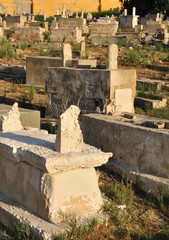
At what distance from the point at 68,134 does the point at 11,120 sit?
3.93ft

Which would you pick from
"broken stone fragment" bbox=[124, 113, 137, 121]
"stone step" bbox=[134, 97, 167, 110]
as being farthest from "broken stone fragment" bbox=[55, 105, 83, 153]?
"stone step" bbox=[134, 97, 167, 110]

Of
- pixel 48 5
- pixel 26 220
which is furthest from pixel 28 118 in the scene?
pixel 48 5

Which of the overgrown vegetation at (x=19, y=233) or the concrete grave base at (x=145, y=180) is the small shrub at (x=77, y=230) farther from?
the concrete grave base at (x=145, y=180)

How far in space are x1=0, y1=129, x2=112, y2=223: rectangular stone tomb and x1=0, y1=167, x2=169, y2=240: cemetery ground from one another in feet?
0.56

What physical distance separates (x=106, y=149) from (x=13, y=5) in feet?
164

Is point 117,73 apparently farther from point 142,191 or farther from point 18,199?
point 18,199

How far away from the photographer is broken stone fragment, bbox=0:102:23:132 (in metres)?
5.05

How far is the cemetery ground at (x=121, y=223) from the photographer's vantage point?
13.0 ft

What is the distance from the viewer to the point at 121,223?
425 centimetres

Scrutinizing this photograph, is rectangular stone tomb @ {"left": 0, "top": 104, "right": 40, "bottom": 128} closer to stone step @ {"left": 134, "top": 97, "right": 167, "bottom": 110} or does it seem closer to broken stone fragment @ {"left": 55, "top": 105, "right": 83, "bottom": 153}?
broken stone fragment @ {"left": 55, "top": 105, "right": 83, "bottom": 153}

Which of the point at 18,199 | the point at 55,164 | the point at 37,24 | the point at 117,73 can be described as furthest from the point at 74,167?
the point at 37,24

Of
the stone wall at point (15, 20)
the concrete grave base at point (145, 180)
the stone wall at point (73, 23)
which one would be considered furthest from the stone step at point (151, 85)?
the stone wall at point (15, 20)

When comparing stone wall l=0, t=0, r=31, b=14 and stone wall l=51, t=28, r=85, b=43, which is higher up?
Result: stone wall l=0, t=0, r=31, b=14

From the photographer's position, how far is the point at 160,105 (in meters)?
10.0
